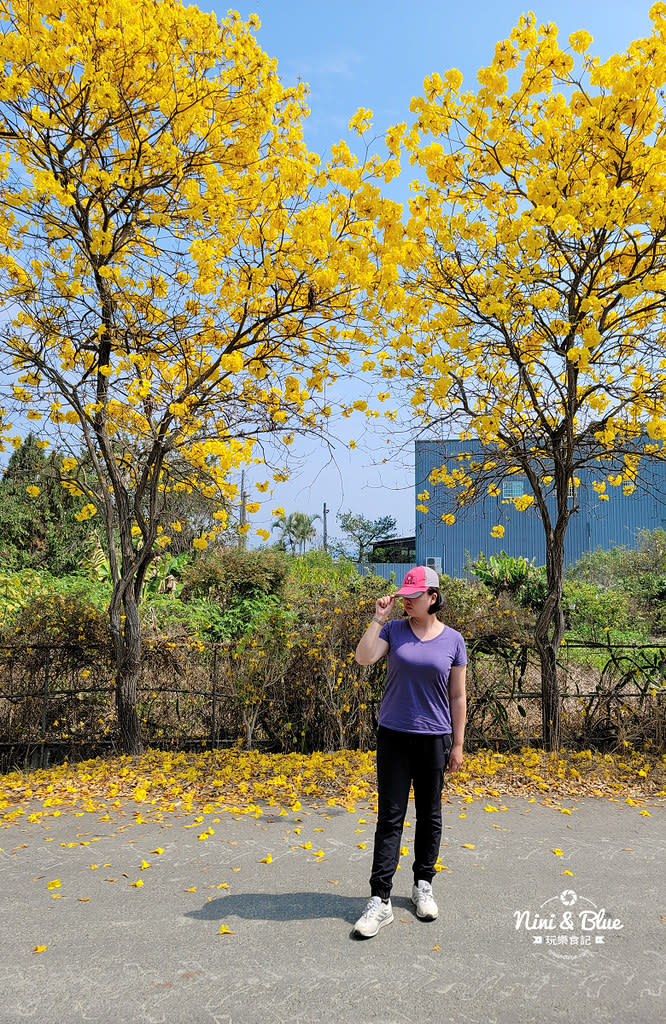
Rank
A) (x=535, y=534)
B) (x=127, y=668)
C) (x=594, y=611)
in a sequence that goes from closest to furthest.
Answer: (x=127, y=668) < (x=594, y=611) < (x=535, y=534)

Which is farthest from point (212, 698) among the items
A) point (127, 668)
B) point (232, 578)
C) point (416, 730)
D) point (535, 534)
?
point (535, 534)

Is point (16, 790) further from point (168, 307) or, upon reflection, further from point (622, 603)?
point (622, 603)

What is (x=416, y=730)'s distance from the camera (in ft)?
11.3

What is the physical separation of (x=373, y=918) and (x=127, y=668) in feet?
13.0

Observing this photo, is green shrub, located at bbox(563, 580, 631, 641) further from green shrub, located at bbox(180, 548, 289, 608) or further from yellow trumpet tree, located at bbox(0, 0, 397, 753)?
yellow trumpet tree, located at bbox(0, 0, 397, 753)

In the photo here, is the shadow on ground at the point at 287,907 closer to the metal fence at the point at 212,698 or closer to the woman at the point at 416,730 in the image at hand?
the woman at the point at 416,730

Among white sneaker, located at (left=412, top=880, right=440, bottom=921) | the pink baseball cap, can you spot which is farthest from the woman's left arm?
white sneaker, located at (left=412, top=880, right=440, bottom=921)

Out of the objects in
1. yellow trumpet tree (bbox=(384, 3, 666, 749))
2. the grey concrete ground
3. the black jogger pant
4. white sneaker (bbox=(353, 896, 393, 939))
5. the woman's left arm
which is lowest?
the grey concrete ground

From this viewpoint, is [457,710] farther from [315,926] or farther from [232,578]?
[232,578]

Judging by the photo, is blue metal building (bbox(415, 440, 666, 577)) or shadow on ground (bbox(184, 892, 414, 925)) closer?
shadow on ground (bbox(184, 892, 414, 925))

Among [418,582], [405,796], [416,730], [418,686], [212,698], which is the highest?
[418,582]

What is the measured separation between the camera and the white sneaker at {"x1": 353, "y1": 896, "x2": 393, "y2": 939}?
10.7 ft

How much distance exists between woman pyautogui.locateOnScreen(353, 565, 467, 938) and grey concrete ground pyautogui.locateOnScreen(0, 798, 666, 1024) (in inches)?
9.0

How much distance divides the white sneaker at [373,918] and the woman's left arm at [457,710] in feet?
Result: 2.33
